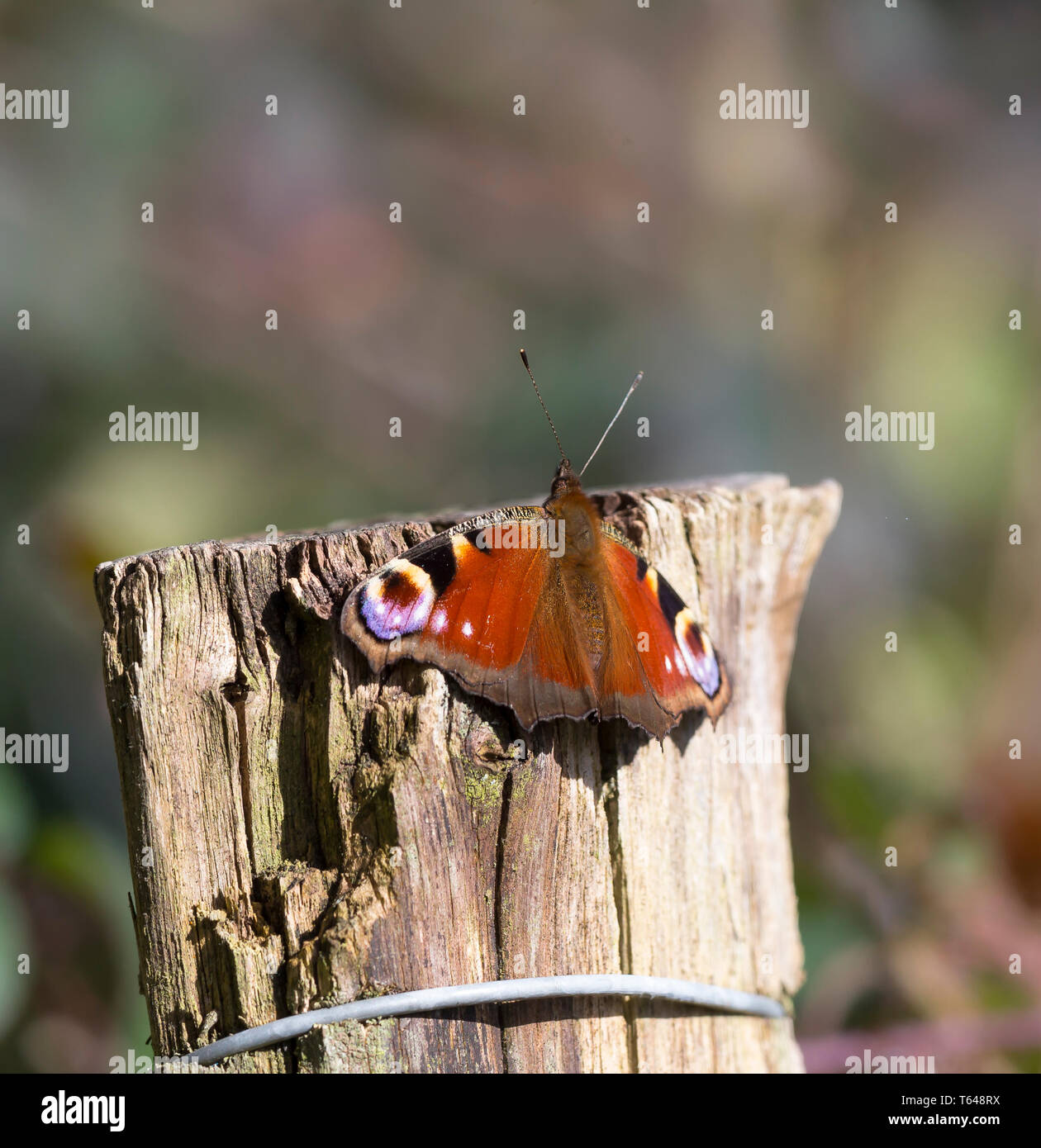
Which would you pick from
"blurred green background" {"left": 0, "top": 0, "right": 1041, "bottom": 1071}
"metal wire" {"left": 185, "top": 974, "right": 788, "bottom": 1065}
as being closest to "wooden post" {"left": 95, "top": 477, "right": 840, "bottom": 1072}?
"metal wire" {"left": 185, "top": 974, "right": 788, "bottom": 1065}

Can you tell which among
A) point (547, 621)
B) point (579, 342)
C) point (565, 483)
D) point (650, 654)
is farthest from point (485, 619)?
point (579, 342)

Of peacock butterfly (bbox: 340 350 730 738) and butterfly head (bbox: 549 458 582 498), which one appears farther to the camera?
butterfly head (bbox: 549 458 582 498)

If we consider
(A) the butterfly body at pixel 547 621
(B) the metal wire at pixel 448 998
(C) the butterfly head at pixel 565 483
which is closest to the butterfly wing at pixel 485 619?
(A) the butterfly body at pixel 547 621

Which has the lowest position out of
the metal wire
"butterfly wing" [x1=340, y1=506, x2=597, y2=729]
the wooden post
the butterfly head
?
the metal wire

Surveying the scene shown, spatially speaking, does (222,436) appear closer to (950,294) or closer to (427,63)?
(427,63)

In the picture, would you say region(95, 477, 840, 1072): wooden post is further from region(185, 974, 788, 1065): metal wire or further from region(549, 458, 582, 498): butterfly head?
region(549, 458, 582, 498): butterfly head

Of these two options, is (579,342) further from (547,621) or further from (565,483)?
A: (547,621)

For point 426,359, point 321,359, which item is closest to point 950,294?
point 426,359
